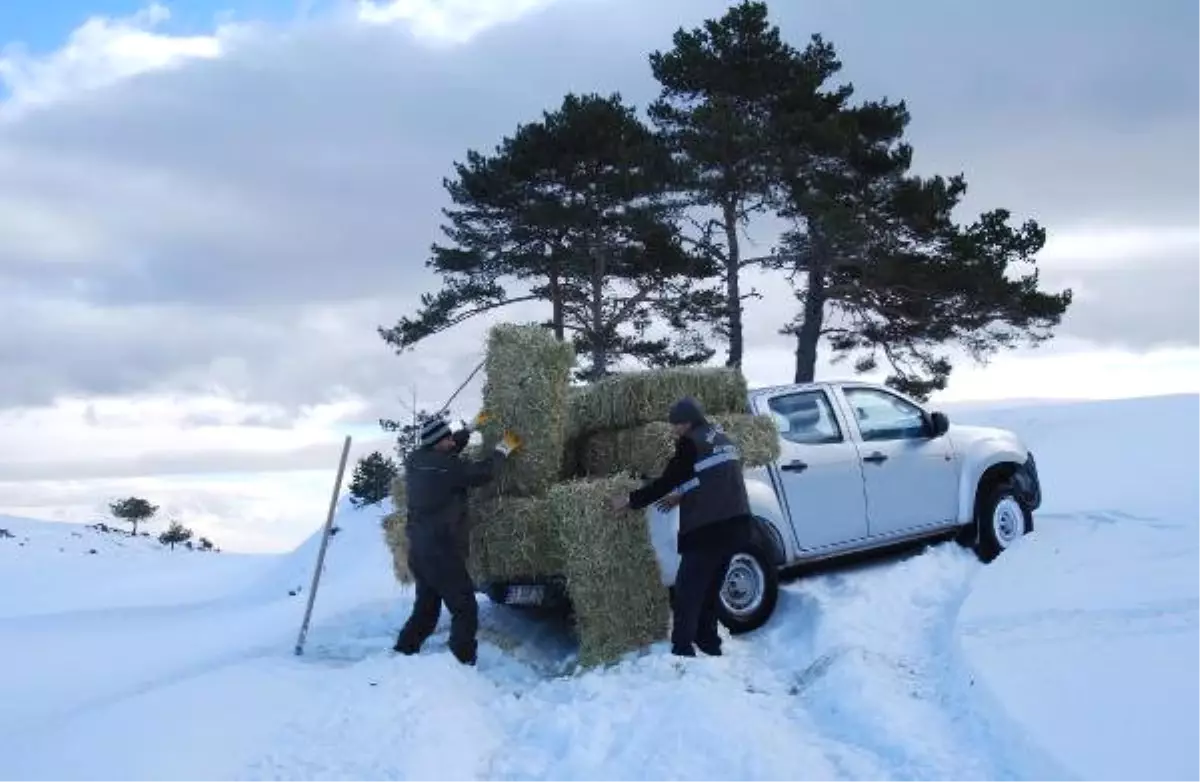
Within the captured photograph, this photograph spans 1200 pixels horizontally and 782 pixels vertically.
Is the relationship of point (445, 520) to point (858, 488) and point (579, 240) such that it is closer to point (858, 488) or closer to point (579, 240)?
point (858, 488)

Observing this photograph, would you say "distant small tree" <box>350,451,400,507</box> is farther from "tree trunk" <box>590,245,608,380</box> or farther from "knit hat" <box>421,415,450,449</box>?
"knit hat" <box>421,415,450,449</box>

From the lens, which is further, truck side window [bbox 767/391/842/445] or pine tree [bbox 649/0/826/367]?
pine tree [bbox 649/0/826/367]

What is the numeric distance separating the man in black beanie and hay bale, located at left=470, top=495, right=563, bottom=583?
2.75 feet

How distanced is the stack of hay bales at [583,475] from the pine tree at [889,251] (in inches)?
619

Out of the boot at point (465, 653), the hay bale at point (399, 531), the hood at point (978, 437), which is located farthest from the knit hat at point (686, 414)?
the hood at point (978, 437)

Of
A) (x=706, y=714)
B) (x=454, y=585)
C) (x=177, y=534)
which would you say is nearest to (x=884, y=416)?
(x=454, y=585)

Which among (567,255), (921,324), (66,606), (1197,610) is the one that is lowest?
(66,606)

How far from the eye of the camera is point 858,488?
1016 cm

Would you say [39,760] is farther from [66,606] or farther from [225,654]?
[66,606]

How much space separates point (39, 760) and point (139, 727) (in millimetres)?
605

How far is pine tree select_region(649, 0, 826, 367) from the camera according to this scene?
26531 mm

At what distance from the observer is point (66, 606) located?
21.6m

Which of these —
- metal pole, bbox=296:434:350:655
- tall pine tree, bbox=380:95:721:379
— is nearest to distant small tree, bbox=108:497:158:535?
tall pine tree, bbox=380:95:721:379

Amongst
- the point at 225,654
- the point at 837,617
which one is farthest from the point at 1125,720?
the point at 225,654
